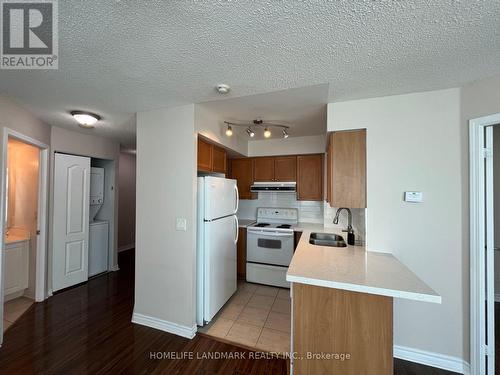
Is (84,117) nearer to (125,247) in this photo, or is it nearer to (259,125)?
(259,125)

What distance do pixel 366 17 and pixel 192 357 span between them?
2.84 meters

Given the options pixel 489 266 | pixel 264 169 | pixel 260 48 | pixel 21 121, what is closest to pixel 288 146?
pixel 264 169

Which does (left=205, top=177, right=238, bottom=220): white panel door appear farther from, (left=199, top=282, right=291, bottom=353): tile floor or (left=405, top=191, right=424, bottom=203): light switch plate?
(left=405, top=191, right=424, bottom=203): light switch plate

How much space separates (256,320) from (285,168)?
236 centimetres

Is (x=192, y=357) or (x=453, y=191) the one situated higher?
(x=453, y=191)

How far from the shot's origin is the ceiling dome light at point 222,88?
1.78 m

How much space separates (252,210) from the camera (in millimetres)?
4145

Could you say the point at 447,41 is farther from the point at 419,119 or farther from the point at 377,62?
the point at 419,119

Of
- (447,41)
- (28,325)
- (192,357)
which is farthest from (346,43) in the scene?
(28,325)

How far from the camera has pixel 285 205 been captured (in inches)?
154

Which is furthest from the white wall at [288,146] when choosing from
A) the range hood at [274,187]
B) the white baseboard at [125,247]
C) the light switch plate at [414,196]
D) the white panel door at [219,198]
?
the white baseboard at [125,247]

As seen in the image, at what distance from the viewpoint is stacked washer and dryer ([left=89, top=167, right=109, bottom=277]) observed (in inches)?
142

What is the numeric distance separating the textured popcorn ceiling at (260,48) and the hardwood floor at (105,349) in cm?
244

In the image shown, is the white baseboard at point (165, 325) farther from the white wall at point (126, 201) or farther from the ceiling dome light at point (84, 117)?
the white wall at point (126, 201)
